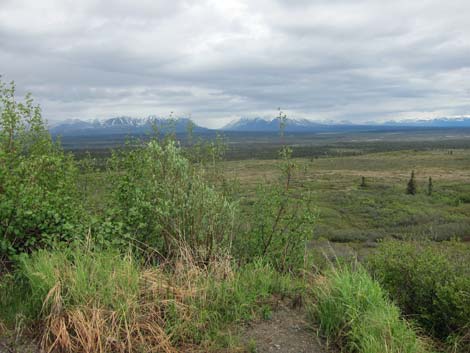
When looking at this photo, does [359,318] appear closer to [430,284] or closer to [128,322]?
[430,284]

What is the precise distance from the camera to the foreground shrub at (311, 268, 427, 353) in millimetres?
4266

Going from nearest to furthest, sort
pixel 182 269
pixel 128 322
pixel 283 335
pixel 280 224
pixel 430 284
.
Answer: pixel 128 322 → pixel 283 335 → pixel 182 269 → pixel 430 284 → pixel 280 224

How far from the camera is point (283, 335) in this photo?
15.5 feet

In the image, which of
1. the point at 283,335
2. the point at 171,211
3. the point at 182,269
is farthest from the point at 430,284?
the point at 171,211

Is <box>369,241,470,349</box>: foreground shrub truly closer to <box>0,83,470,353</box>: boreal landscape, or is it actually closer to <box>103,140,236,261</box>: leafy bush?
<box>0,83,470,353</box>: boreal landscape

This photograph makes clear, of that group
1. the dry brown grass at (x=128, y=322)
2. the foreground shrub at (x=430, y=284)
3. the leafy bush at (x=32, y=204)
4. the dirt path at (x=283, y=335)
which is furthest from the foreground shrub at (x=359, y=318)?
the leafy bush at (x=32, y=204)

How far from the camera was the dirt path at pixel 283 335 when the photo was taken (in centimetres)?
447

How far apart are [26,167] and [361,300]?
505 cm

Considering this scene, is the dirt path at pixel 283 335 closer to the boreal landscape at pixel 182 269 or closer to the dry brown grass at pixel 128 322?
the boreal landscape at pixel 182 269

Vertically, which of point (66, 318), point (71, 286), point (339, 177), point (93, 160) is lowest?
point (339, 177)

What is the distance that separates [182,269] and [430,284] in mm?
3488

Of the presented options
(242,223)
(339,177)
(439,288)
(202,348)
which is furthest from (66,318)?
(339,177)

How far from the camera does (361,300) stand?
4.86 meters

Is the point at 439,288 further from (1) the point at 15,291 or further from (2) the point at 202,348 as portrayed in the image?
(1) the point at 15,291
